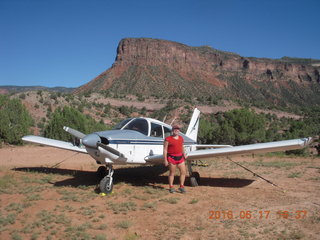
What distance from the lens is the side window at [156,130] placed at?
9.47 metres

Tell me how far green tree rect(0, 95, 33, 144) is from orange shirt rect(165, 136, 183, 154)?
20.6 meters

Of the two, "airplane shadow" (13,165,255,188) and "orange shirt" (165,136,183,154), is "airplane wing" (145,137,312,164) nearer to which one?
"orange shirt" (165,136,183,154)

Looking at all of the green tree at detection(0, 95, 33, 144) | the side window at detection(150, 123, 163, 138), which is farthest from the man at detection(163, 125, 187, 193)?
the green tree at detection(0, 95, 33, 144)

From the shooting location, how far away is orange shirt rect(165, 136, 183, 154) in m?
7.90

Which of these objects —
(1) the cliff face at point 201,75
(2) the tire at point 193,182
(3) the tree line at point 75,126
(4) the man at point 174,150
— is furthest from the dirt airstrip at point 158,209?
(1) the cliff face at point 201,75

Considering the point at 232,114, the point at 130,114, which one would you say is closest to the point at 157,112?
the point at 130,114

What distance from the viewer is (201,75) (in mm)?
120062

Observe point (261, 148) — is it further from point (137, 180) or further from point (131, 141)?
point (137, 180)

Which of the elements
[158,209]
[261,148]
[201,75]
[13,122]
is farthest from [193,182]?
[201,75]

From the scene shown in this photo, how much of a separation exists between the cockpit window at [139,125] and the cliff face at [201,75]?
79.8 m

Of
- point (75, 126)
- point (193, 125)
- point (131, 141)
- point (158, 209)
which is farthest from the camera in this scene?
point (75, 126)

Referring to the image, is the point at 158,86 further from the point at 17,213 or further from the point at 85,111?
the point at 17,213

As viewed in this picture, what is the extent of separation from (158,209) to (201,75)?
116712 millimetres

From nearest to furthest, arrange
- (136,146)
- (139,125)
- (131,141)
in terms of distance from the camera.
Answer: (131,141) < (136,146) < (139,125)
